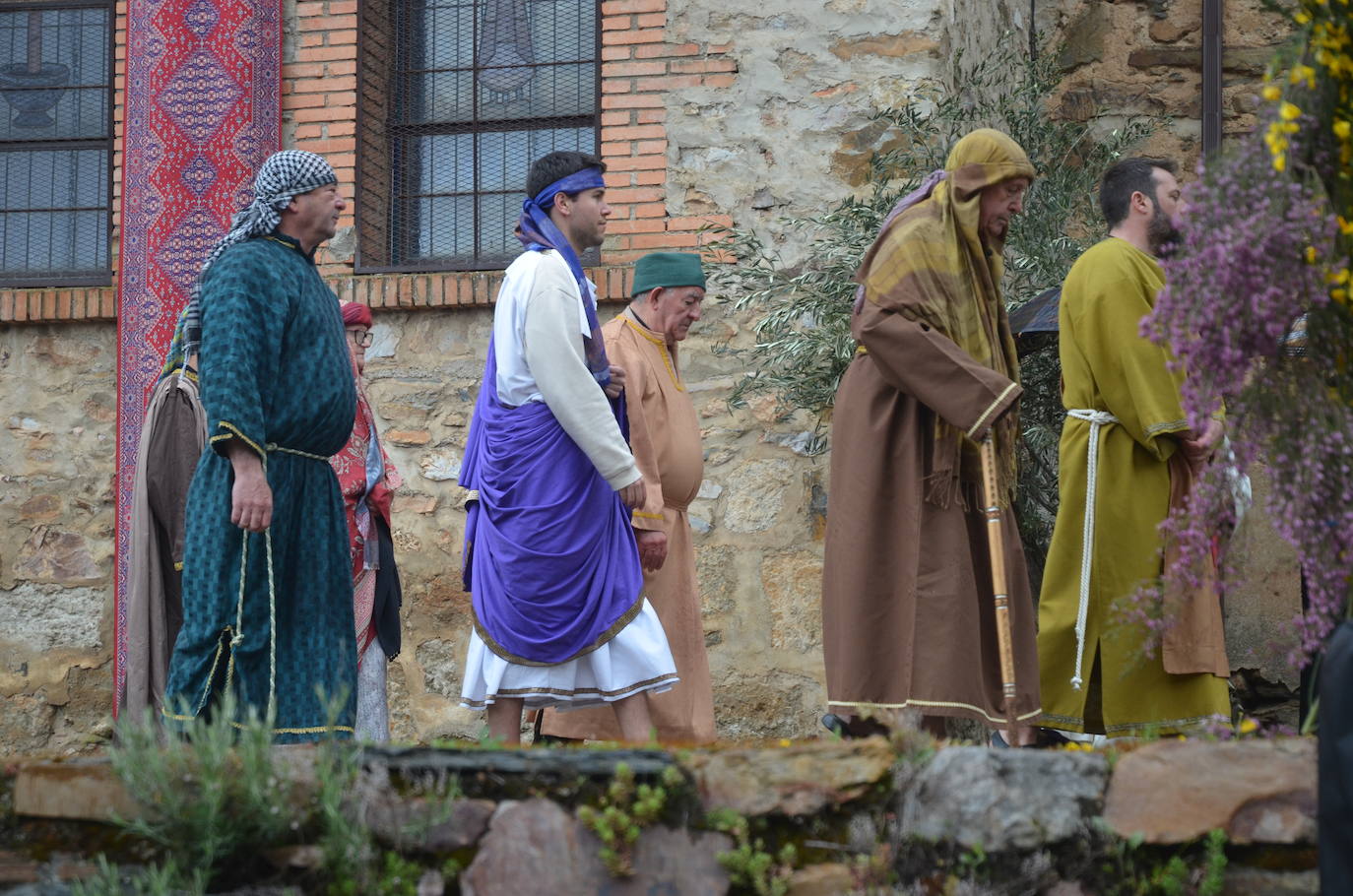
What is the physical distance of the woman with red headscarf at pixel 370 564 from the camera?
6.64 meters

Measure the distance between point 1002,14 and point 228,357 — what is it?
514cm

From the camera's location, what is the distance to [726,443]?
25.9ft

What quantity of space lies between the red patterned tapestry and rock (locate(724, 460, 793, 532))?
2431 millimetres

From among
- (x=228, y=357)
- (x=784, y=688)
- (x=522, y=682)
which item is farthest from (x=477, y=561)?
(x=784, y=688)

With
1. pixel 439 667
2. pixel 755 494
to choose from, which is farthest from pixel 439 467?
pixel 755 494

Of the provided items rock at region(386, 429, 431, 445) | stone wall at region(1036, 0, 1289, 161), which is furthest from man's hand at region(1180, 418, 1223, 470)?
stone wall at region(1036, 0, 1289, 161)

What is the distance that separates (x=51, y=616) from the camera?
325 inches

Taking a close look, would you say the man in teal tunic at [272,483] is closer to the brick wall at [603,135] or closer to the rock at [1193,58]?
the brick wall at [603,135]

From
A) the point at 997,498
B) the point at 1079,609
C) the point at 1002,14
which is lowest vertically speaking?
the point at 1079,609

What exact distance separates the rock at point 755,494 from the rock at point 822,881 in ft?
14.7

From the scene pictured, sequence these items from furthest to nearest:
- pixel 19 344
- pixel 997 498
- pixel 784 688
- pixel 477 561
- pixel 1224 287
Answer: pixel 19 344
pixel 784 688
pixel 477 561
pixel 997 498
pixel 1224 287

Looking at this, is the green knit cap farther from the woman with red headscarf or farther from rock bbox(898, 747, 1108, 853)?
rock bbox(898, 747, 1108, 853)

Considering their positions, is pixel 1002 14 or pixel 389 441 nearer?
pixel 389 441

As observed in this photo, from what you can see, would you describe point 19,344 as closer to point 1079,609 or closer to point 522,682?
point 522,682
